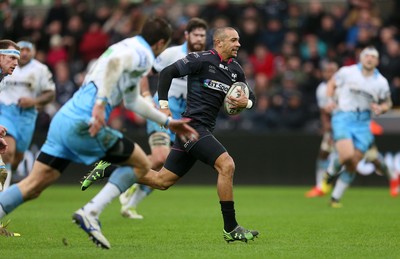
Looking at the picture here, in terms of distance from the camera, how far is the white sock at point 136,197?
12.9 meters

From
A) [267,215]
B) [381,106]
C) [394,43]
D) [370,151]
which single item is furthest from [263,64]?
[267,215]

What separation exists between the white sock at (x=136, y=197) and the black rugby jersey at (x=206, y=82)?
283 centimetres

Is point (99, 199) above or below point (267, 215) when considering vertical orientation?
above

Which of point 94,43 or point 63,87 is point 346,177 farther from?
point 94,43

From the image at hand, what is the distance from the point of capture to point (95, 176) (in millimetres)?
10328

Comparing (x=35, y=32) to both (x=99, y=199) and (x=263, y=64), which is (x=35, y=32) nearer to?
(x=263, y=64)

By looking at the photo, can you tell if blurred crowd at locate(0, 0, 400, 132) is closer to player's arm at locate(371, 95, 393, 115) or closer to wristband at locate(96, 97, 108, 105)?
player's arm at locate(371, 95, 393, 115)

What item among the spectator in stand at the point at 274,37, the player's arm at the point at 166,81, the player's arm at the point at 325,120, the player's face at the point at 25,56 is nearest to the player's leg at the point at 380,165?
the player's arm at the point at 325,120

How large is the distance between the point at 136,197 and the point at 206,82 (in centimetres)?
328

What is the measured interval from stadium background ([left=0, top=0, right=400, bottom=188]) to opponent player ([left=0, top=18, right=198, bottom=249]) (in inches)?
460

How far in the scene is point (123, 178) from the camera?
27.8ft

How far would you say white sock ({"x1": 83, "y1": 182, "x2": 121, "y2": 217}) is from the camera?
8172 mm

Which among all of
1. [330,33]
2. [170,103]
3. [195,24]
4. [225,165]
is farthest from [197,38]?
[330,33]

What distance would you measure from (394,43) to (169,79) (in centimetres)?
1207
